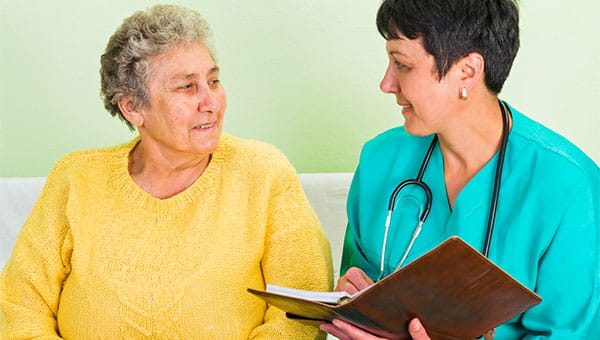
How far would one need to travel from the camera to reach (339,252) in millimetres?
2260

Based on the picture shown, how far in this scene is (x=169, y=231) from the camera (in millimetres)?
1743

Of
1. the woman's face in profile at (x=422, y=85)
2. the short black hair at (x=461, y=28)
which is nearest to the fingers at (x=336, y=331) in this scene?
the woman's face in profile at (x=422, y=85)

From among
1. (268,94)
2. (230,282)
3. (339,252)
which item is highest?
(268,94)

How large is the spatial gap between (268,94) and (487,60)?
3.32 ft

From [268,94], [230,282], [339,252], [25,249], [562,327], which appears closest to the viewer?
[562,327]

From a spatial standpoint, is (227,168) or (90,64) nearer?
(227,168)

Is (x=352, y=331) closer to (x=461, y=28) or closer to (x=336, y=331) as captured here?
(x=336, y=331)

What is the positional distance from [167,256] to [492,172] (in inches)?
29.7

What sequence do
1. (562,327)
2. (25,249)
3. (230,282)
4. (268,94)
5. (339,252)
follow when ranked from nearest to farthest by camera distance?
(562,327) < (230,282) < (25,249) < (339,252) < (268,94)

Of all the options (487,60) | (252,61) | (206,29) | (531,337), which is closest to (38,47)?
A: (252,61)

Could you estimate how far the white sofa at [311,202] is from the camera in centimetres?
223

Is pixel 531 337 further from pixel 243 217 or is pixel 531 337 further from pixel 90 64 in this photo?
pixel 90 64

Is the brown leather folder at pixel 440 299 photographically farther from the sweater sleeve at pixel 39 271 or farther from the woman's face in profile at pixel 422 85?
the sweater sleeve at pixel 39 271

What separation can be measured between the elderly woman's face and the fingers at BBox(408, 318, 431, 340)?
646mm
